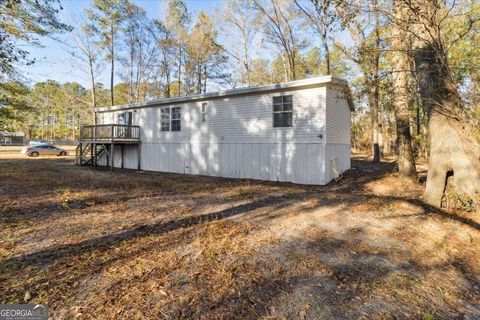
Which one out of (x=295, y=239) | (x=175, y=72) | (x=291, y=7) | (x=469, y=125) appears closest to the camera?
(x=295, y=239)

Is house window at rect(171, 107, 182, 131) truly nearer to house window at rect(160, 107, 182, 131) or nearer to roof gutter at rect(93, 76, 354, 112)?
house window at rect(160, 107, 182, 131)

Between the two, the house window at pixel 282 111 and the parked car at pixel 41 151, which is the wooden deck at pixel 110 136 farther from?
the parked car at pixel 41 151

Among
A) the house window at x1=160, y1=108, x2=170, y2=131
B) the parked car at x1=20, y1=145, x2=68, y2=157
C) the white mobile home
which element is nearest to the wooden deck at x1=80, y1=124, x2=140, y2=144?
the white mobile home

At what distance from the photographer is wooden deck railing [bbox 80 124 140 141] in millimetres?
16156

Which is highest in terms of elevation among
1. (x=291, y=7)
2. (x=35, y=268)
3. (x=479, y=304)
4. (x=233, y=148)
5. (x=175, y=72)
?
(x=291, y=7)

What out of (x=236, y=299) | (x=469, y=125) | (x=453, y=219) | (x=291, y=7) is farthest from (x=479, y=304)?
(x=291, y=7)

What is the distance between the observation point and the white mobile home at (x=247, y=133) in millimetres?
10914

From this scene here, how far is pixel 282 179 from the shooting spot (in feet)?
38.7

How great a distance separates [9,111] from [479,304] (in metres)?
17.1

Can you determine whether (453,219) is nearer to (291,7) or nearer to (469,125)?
(469,125)

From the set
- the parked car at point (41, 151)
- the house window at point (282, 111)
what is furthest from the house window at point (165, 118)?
the parked car at point (41, 151)

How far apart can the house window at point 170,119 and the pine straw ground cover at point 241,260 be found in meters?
9.18

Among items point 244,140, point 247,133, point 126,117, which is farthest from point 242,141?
point 126,117

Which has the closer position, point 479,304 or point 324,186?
point 479,304
